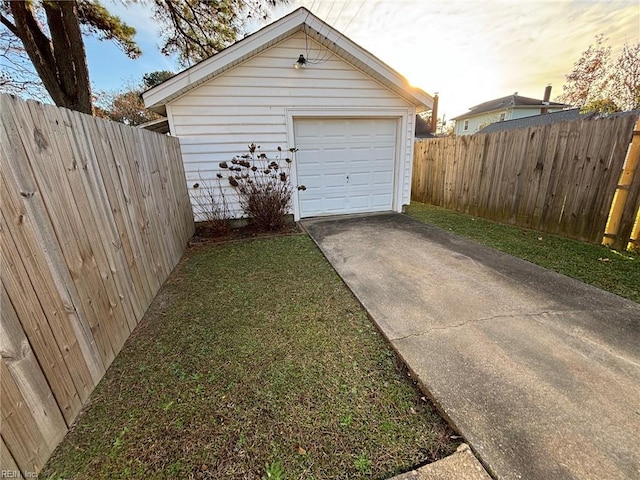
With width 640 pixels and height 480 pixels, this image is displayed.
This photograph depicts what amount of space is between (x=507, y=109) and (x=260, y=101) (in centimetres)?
3179

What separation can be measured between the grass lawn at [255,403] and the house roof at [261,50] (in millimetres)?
4111

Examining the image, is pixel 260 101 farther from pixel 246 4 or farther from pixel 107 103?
pixel 107 103

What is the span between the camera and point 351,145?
636 centimetres

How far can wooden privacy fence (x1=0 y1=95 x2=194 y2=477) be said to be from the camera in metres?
1.33

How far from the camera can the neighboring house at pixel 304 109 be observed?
5129 mm

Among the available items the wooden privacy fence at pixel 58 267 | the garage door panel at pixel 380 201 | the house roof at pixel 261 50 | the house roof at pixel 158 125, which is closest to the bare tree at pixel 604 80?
the garage door panel at pixel 380 201

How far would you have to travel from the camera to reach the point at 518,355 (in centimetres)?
207

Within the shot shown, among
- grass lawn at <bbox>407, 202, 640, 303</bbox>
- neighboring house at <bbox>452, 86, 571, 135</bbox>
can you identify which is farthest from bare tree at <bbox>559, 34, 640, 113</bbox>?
grass lawn at <bbox>407, 202, 640, 303</bbox>

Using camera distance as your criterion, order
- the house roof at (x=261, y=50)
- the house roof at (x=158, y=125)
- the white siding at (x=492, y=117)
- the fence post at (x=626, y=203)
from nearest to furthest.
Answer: the fence post at (x=626, y=203), the house roof at (x=261, y=50), the house roof at (x=158, y=125), the white siding at (x=492, y=117)

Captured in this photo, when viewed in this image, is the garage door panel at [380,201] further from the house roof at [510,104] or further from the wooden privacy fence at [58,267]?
the house roof at [510,104]

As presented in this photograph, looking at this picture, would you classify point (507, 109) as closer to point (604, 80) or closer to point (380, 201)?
point (604, 80)

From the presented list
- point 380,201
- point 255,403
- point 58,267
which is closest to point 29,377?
point 58,267

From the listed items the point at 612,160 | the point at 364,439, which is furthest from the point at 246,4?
the point at 364,439

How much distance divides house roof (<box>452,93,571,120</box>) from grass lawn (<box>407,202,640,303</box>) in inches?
1182
